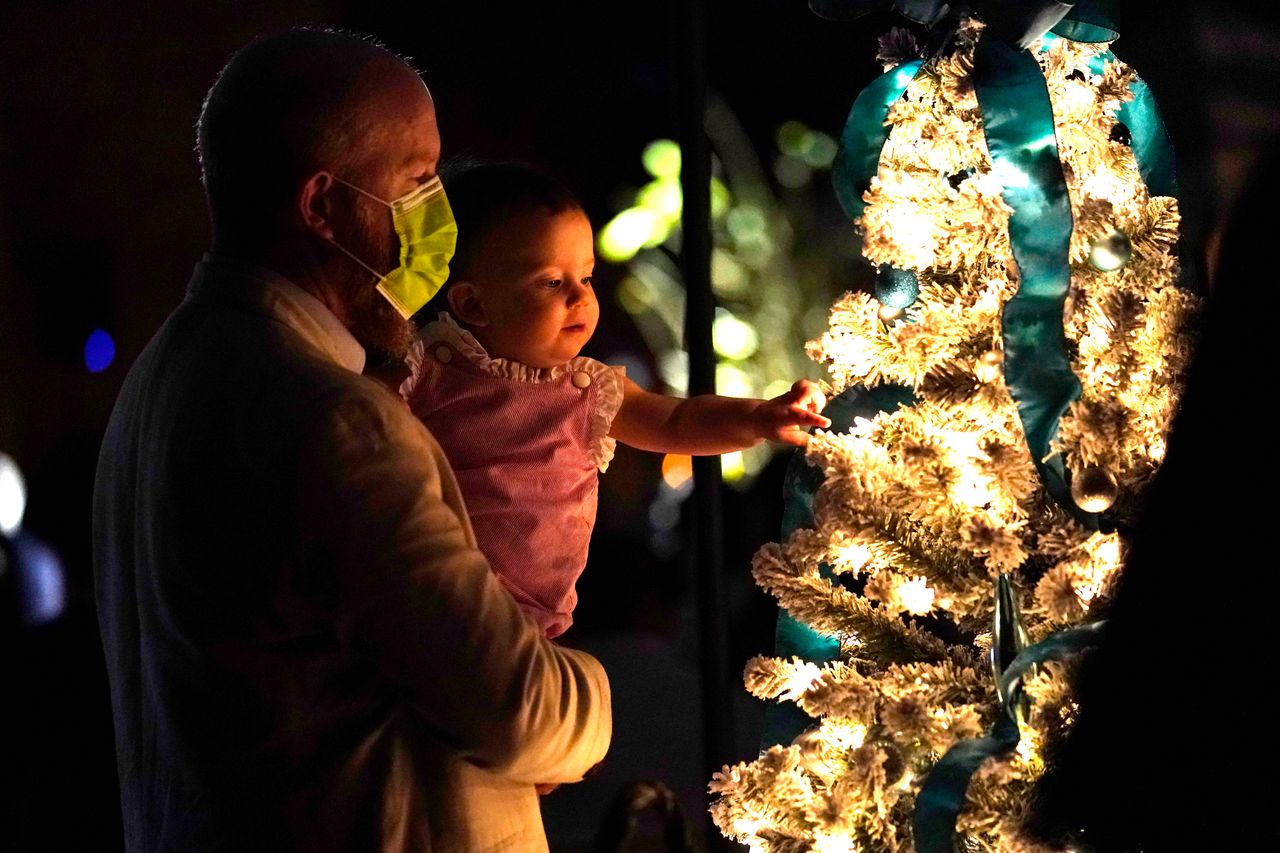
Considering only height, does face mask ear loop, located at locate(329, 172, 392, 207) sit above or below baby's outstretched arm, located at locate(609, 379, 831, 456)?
above

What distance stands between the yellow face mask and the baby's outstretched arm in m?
0.40

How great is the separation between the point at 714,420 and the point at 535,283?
0.28 meters

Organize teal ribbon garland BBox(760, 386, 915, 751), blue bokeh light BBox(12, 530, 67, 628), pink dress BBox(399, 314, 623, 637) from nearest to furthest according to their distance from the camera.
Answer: teal ribbon garland BBox(760, 386, 915, 751)
pink dress BBox(399, 314, 623, 637)
blue bokeh light BBox(12, 530, 67, 628)

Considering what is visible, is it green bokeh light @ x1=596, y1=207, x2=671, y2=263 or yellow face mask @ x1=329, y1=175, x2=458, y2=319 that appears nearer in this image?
yellow face mask @ x1=329, y1=175, x2=458, y2=319

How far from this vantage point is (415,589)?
1128 mm

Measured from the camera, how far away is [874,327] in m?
1.44

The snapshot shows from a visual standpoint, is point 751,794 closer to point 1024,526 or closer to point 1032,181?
point 1024,526

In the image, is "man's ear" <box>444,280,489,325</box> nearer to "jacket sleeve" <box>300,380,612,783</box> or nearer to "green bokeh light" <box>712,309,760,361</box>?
"jacket sleeve" <box>300,380,612,783</box>

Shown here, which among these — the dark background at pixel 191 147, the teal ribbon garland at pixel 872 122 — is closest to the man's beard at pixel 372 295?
the teal ribbon garland at pixel 872 122

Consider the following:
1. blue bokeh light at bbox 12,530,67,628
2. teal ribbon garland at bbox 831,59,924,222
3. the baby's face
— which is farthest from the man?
blue bokeh light at bbox 12,530,67,628

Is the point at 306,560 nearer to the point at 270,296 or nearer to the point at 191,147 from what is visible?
the point at 270,296

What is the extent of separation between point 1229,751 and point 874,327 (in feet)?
2.27

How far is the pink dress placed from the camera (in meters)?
1.62

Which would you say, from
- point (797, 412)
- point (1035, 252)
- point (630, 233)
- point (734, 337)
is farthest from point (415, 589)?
point (630, 233)
